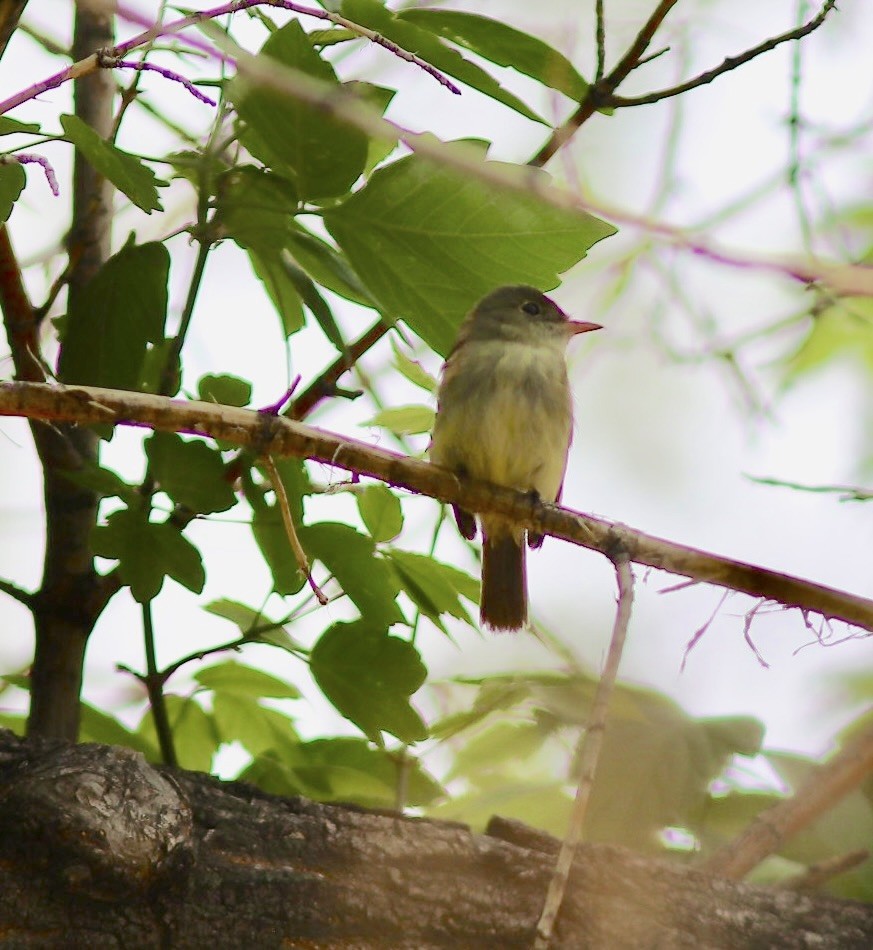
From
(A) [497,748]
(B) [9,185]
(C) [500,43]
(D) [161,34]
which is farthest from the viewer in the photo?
(A) [497,748]

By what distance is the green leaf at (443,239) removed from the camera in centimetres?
263

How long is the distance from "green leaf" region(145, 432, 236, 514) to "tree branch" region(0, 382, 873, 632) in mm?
258

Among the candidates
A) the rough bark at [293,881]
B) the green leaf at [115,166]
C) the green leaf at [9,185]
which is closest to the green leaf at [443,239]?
the green leaf at [115,166]

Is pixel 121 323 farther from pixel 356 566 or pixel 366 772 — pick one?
pixel 366 772

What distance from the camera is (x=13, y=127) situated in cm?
240

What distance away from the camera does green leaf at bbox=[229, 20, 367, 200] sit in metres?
2.49

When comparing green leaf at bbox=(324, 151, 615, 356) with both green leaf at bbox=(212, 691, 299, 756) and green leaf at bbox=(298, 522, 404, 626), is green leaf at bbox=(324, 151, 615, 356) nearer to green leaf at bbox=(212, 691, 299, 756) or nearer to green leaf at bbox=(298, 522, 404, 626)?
green leaf at bbox=(298, 522, 404, 626)

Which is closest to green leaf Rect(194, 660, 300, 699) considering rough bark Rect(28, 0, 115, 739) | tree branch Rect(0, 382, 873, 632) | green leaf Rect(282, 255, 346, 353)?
rough bark Rect(28, 0, 115, 739)

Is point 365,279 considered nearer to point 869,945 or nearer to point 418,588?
point 418,588

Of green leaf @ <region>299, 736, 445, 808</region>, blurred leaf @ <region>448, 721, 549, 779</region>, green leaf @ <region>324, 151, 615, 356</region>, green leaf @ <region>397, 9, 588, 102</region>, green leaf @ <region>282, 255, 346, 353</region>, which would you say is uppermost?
green leaf @ <region>397, 9, 588, 102</region>

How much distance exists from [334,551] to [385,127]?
1.24 meters

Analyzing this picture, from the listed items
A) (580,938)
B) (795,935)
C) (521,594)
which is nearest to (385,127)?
(580,938)

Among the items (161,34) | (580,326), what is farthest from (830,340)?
(161,34)

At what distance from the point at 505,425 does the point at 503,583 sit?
51 cm
